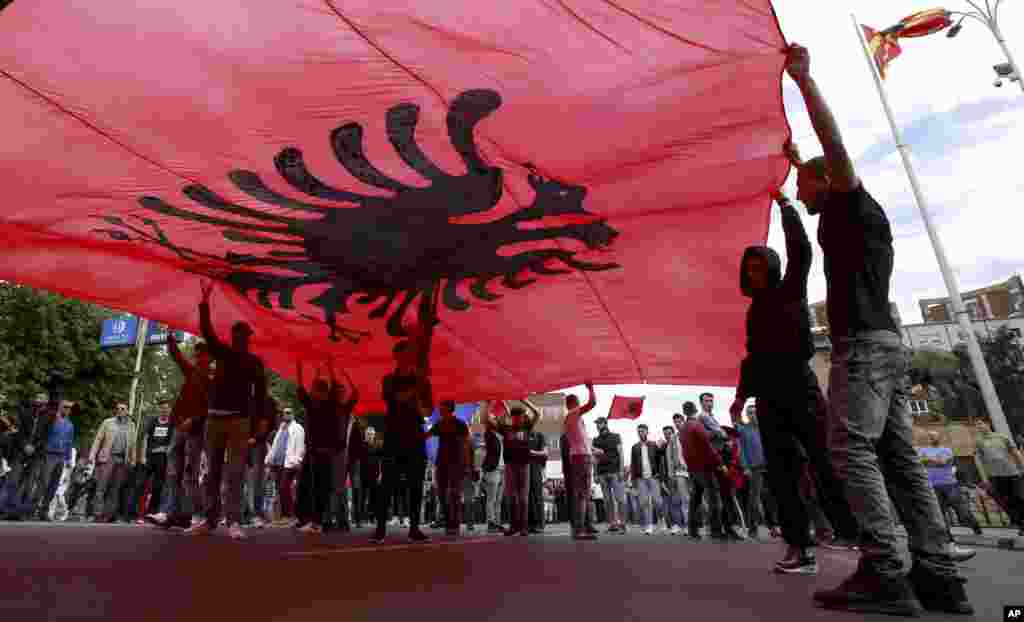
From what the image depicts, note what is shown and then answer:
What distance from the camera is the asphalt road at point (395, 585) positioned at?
77.4 inches

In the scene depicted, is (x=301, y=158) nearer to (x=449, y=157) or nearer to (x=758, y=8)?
(x=449, y=157)

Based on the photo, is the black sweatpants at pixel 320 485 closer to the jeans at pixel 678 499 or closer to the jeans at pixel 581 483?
the jeans at pixel 581 483

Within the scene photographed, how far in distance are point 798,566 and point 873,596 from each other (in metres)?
1.42

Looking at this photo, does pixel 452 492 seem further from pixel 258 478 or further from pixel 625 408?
pixel 625 408

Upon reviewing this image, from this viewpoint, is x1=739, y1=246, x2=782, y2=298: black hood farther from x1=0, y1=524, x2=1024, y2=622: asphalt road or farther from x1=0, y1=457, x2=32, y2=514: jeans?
x1=0, y1=457, x2=32, y2=514: jeans

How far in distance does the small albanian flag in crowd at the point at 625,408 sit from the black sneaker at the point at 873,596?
965cm

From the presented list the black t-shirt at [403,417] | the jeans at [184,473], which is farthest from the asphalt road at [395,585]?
the jeans at [184,473]

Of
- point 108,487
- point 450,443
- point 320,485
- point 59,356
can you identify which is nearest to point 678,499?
point 450,443

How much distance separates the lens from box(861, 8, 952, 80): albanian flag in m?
11.7

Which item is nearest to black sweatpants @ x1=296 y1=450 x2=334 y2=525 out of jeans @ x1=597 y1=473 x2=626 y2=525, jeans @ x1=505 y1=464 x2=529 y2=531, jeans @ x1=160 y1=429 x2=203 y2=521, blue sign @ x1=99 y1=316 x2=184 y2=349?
jeans @ x1=160 y1=429 x2=203 y2=521

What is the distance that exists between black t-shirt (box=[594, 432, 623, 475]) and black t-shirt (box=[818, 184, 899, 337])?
8.18 meters

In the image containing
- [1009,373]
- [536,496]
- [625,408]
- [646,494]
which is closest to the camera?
[536,496]

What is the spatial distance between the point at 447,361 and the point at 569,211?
4.96 m

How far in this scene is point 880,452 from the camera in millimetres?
2479
